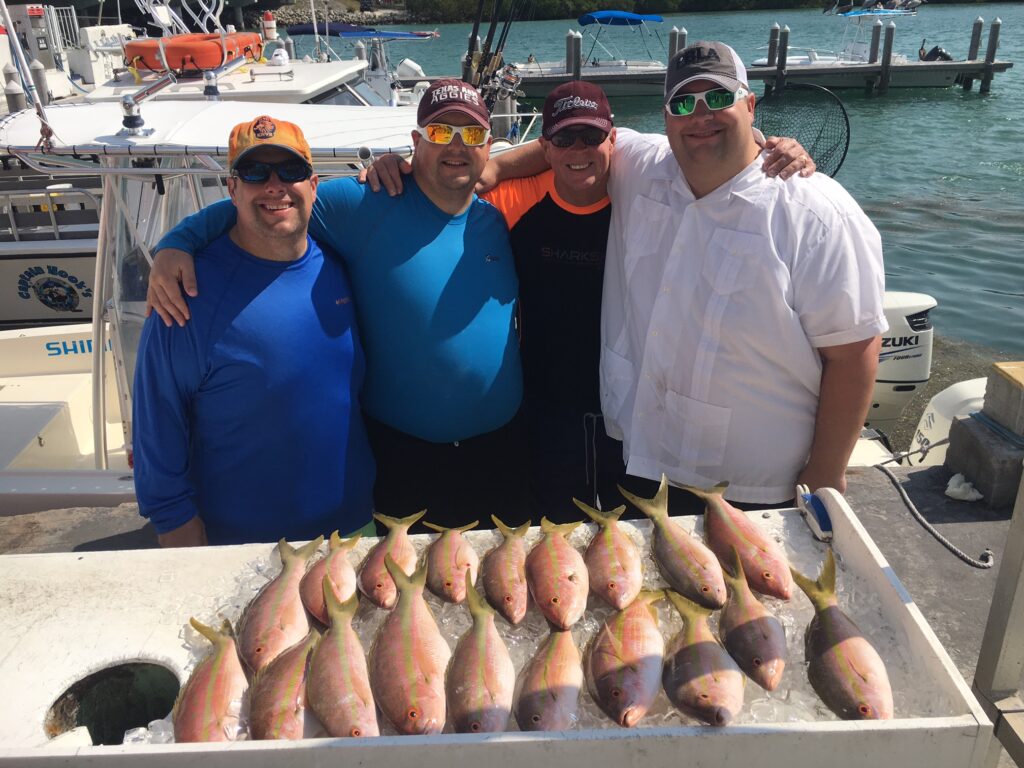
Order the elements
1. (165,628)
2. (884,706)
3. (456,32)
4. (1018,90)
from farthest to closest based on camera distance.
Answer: (456,32) → (1018,90) → (165,628) → (884,706)

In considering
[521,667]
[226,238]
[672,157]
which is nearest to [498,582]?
[521,667]

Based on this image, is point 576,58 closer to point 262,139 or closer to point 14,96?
point 14,96

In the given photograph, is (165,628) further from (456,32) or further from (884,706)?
(456,32)

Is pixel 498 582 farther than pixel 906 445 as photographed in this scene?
No

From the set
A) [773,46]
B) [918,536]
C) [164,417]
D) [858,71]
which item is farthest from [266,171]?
[858,71]

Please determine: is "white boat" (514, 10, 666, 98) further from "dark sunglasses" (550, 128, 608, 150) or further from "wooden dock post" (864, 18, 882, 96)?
"dark sunglasses" (550, 128, 608, 150)

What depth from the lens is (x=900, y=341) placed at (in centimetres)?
592

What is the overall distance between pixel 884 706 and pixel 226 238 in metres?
2.09

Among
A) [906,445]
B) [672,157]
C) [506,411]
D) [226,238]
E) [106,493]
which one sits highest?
[672,157]

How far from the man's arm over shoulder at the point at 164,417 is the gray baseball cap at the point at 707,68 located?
1.57 m

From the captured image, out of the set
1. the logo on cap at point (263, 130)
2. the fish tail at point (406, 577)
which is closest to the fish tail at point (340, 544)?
the fish tail at point (406, 577)

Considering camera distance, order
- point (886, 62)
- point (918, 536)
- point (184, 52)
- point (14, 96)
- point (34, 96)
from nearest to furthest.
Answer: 1. point (918, 536)
2. point (34, 96)
3. point (184, 52)
4. point (14, 96)
5. point (886, 62)

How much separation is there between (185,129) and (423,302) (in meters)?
1.93

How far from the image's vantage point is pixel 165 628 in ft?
5.54
